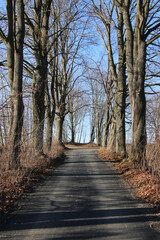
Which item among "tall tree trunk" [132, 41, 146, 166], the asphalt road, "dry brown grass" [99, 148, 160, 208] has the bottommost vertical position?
the asphalt road

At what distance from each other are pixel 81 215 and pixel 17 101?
496cm

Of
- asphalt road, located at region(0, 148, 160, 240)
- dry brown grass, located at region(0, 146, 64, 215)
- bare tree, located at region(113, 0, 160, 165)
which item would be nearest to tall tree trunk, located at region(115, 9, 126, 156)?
bare tree, located at region(113, 0, 160, 165)

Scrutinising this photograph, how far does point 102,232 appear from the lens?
13.4 feet

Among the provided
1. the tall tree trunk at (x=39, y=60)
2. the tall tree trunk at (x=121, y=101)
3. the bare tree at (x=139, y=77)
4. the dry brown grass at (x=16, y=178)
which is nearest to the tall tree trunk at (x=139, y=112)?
the bare tree at (x=139, y=77)

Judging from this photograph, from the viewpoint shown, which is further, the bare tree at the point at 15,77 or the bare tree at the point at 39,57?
the bare tree at the point at 39,57

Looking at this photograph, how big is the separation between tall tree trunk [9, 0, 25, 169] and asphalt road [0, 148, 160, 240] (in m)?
1.43

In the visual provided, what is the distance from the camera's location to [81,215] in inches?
192

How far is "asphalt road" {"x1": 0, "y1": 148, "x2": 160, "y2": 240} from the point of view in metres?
4.03

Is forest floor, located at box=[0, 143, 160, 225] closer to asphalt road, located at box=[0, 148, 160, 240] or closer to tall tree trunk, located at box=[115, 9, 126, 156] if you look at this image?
asphalt road, located at box=[0, 148, 160, 240]

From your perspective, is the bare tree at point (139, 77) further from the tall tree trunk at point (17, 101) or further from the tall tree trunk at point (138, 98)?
the tall tree trunk at point (17, 101)

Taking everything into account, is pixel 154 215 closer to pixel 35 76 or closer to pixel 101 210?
pixel 101 210

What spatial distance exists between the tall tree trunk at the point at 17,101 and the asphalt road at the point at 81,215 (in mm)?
1434

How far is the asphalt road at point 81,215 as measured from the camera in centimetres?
403

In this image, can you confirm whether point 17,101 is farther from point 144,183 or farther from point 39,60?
point 144,183
